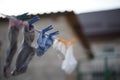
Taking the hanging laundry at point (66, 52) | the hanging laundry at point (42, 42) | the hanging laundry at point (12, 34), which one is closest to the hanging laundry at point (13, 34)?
the hanging laundry at point (12, 34)

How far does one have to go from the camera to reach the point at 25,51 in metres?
2.29

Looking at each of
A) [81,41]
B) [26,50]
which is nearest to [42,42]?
[26,50]

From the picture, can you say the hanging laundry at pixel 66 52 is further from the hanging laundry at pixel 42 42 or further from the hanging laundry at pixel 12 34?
the hanging laundry at pixel 12 34

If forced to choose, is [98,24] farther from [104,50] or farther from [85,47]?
[85,47]

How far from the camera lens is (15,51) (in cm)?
229

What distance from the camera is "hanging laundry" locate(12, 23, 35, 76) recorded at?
227 centimetres

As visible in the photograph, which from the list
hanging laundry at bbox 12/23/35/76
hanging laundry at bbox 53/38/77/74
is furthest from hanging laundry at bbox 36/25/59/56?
hanging laundry at bbox 53/38/77/74

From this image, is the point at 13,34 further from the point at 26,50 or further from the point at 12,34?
the point at 26,50

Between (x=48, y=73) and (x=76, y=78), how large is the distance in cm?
69

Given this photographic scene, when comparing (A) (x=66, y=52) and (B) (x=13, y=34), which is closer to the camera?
(B) (x=13, y=34)

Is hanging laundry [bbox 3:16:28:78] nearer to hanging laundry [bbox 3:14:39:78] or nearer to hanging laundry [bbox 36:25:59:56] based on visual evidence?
hanging laundry [bbox 3:14:39:78]

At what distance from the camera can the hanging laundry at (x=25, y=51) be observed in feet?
7.46

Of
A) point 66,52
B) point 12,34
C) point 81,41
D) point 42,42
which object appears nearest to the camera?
point 12,34

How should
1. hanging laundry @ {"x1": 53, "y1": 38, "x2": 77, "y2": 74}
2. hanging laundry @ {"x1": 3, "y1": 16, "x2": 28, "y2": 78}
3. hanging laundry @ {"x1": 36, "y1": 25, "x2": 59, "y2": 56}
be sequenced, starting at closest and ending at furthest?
hanging laundry @ {"x1": 3, "y1": 16, "x2": 28, "y2": 78}, hanging laundry @ {"x1": 36, "y1": 25, "x2": 59, "y2": 56}, hanging laundry @ {"x1": 53, "y1": 38, "x2": 77, "y2": 74}
